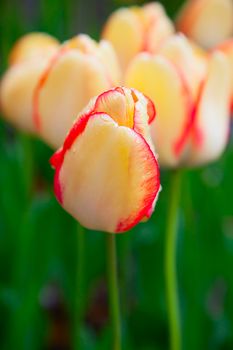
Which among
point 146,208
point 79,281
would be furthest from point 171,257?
point 146,208

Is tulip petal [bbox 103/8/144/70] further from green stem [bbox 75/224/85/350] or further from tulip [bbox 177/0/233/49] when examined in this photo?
tulip [bbox 177/0/233/49]

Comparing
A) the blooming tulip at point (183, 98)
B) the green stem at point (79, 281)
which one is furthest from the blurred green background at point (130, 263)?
the blooming tulip at point (183, 98)

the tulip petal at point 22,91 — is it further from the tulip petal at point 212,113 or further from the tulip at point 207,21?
the tulip at point 207,21

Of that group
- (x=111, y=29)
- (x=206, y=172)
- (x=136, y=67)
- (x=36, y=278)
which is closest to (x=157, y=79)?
(x=136, y=67)

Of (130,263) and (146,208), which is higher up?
(146,208)

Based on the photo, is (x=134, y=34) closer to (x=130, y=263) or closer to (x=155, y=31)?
(x=155, y=31)

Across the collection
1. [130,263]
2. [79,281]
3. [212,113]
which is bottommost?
[130,263]

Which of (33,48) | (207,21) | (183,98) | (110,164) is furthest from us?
(207,21)
